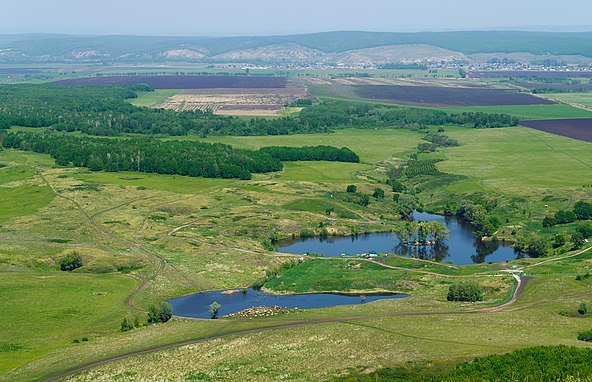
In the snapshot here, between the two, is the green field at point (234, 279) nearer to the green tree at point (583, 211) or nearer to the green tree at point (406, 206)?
the green tree at point (406, 206)

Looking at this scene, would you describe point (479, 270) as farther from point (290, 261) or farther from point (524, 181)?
point (524, 181)

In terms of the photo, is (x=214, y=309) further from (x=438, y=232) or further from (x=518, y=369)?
(x=438, y=232)

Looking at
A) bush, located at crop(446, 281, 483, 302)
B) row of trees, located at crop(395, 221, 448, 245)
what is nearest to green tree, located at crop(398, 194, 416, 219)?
row of trees, located at crop(395, 221, 448, 245)

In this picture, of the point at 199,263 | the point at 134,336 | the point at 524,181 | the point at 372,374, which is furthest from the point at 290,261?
the point at 524,181

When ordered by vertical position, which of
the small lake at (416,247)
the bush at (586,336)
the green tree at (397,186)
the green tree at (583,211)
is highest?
the bush at (586,336)

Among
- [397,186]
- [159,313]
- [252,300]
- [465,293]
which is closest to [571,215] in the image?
[397,186]

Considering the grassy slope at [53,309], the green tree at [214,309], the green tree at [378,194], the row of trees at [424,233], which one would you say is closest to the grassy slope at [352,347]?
the grassy slope at [53,309]
